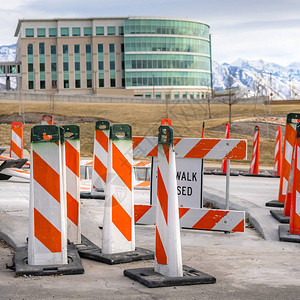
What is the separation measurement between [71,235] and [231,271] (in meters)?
2.11

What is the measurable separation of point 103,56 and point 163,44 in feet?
41.3

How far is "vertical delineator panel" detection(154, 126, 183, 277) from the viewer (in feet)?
18.1

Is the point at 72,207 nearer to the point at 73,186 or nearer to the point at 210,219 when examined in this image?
the point at 73,186

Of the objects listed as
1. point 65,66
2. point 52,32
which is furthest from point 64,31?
point 65,66

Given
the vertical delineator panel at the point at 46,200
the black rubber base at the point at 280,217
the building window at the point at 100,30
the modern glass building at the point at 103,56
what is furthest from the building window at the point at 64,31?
the vertical delineator panel at the point at 46,200

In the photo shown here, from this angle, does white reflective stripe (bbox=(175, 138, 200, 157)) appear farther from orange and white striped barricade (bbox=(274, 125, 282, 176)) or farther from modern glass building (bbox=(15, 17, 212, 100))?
modern glass building (bbox=(15, 17, 212, 100))

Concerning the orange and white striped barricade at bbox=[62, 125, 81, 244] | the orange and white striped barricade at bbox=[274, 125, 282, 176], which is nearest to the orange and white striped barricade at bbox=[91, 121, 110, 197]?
the orange and white striped barricade at bbox=[62, 125, 81, 244]

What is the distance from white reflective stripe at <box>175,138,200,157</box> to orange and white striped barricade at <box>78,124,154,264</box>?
6.57ft

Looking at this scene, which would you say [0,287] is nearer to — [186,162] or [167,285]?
[167,285]

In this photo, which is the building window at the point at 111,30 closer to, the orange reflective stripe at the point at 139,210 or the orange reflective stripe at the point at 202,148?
the orange reflective stripe at the point at 139,210

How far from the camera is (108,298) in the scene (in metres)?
4.82

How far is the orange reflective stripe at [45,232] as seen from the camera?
19.4 ft

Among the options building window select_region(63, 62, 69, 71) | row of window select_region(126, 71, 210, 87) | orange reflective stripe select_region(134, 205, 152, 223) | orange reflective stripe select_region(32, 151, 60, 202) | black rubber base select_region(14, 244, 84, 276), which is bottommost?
black rubber base select_region(14, 244, 84, 276)

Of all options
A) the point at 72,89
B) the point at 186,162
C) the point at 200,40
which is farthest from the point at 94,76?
the point at 186,162
